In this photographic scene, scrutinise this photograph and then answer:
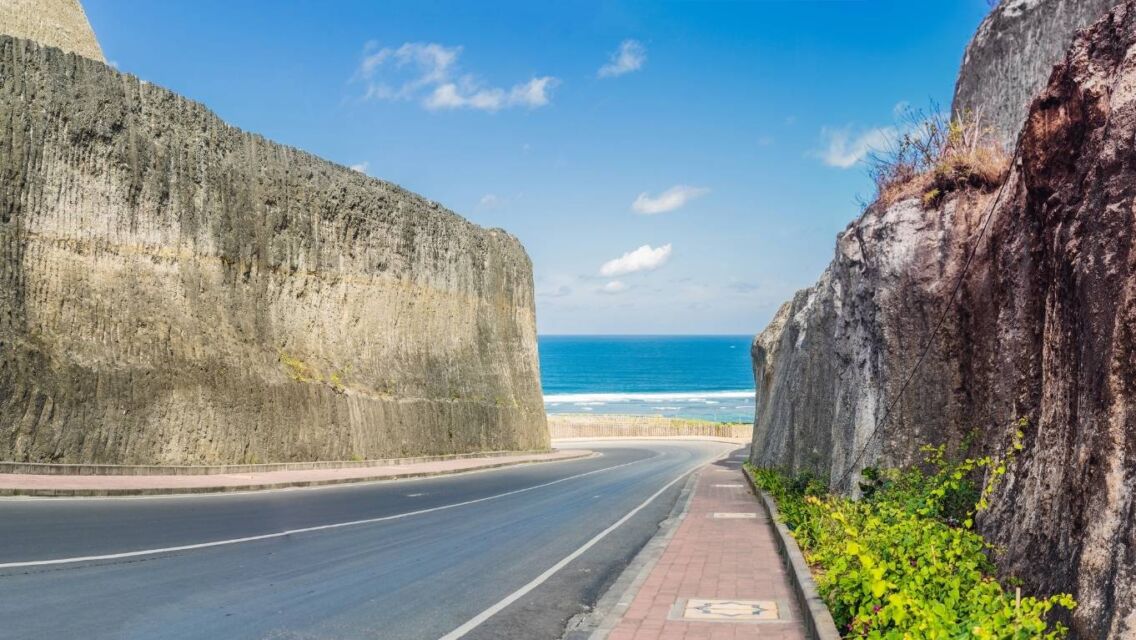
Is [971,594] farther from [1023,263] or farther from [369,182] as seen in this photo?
[369,182]

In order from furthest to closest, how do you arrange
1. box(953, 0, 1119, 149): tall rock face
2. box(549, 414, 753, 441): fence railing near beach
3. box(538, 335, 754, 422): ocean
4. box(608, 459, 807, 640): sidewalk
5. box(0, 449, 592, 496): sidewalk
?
box(538, 335, 754, 422): ocean
box(549, 414, 753, 441): fence railing near beach
box(0, 449, 592, 496): sidewalk
box(953, 0, 1119, 149): tall rock face
box(608, 459, 807, 640): sidewalk

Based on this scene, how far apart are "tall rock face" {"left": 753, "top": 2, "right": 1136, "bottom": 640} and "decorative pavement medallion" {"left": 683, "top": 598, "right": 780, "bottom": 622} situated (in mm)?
1952

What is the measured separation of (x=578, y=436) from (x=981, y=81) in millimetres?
59771

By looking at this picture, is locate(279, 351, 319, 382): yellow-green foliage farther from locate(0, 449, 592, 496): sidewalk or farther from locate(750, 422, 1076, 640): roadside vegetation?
locate(750, 422, 1076, 640): roadside vegetation

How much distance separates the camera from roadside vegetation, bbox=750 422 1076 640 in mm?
5105

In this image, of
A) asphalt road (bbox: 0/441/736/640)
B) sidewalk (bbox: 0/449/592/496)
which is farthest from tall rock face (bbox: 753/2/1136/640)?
sidewalk (bbox: 0/449/592/496)

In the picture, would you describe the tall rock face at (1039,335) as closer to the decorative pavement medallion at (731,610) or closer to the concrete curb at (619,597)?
the decorative pavement medallion at (731,610)

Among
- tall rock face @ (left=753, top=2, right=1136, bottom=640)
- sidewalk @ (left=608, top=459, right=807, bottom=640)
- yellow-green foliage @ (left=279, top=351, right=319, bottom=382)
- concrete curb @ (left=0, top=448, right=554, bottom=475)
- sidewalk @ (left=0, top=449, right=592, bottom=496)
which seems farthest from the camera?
yellow-green foliage @ (left=279, top=351, right=319, bottom=382)

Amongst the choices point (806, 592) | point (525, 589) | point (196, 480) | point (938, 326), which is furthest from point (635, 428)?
point (806, 592)

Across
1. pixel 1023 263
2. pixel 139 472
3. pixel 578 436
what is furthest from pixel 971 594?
pixel 578 436

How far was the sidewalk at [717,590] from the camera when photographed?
282 inches

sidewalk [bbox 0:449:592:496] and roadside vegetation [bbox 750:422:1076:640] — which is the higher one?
roadside vegetation [bbox 750:422:1076:640]

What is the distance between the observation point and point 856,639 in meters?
5.66

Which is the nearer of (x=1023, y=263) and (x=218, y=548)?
(x=1023, y=263)
